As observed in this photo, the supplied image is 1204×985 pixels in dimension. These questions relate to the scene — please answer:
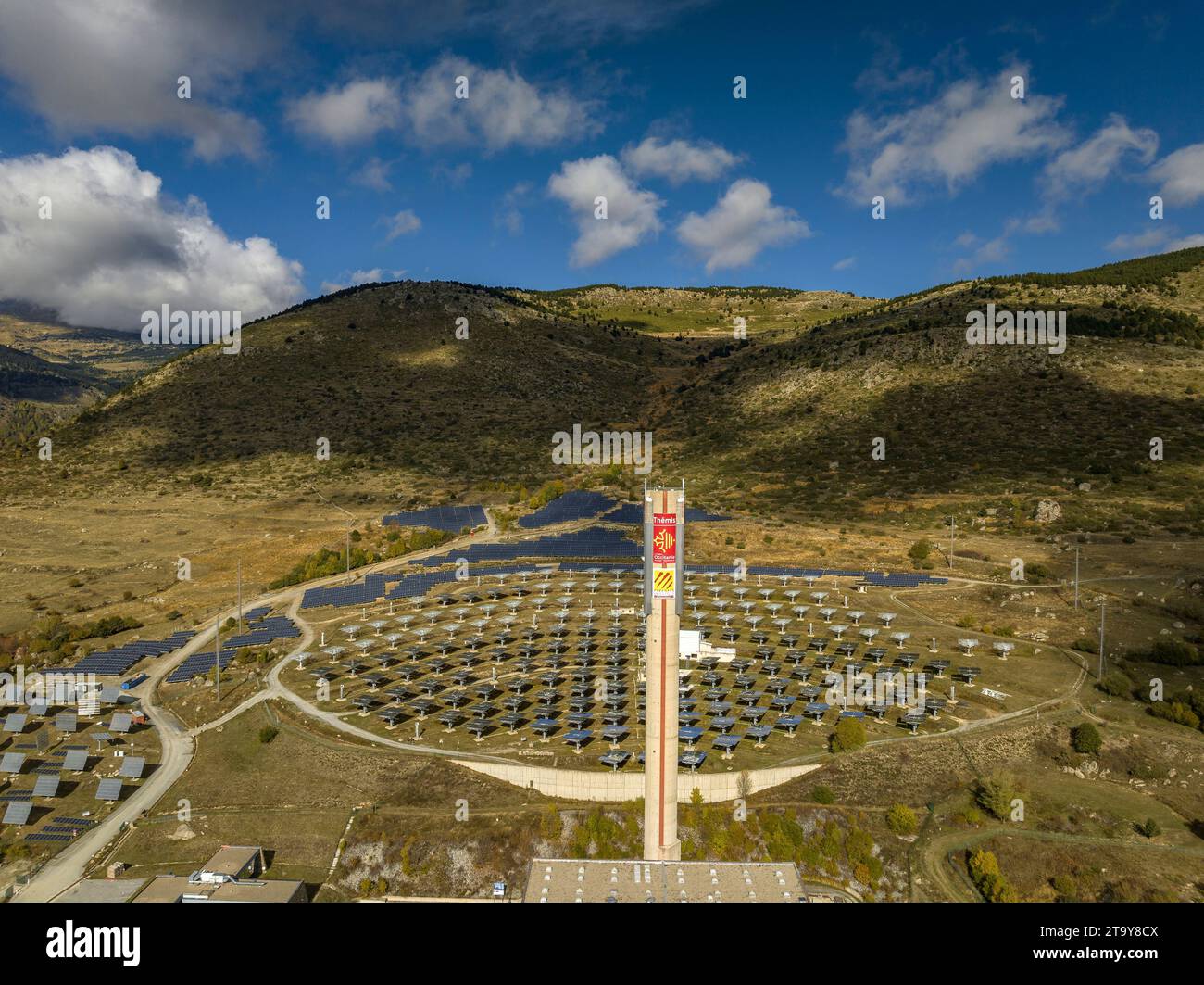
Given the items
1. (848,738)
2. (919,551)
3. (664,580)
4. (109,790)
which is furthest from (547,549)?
(664,580)

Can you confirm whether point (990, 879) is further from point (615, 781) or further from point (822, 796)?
point (615, 781)

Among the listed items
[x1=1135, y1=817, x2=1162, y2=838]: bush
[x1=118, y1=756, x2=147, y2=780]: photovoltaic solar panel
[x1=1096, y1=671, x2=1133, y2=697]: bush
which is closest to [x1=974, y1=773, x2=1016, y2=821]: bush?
[x1=1135, y1=817, x2=1162, y2=838]: bush

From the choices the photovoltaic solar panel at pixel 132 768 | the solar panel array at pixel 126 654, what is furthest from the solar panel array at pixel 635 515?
the photovoltaic solar panel at pixel 132 768

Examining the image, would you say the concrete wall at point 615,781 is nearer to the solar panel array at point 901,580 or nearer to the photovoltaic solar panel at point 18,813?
the photovoltaic solar panel at point 18,813

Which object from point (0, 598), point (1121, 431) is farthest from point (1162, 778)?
point (0, 598)
